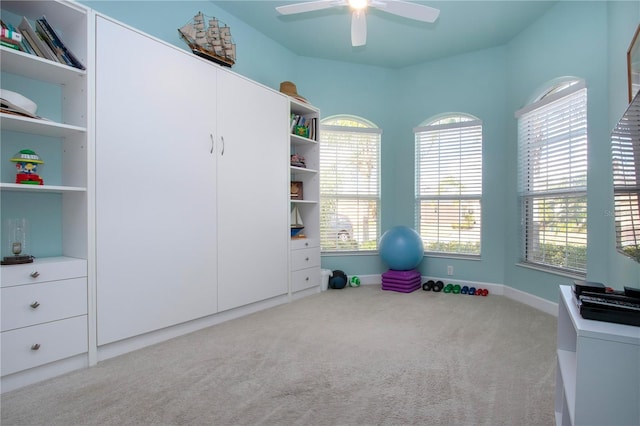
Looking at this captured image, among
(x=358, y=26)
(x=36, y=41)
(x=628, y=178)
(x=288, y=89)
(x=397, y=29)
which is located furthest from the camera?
(x=288, y=89)

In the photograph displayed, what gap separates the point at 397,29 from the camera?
12.3 feet

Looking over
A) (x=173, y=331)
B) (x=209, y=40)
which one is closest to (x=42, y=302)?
(x=173, y=331)

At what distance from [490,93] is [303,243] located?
2813mm

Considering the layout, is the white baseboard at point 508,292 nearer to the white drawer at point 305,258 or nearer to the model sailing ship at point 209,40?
the white drawer at point 305,258

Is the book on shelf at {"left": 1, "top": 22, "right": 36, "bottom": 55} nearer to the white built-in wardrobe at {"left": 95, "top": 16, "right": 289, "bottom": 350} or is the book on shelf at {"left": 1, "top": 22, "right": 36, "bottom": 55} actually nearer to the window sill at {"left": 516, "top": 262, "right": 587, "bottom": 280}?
the white built-in wardrobe at {"left": 95, "top": 16, "right": 289, "bottom": 350}

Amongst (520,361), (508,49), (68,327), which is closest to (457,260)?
(520,361)

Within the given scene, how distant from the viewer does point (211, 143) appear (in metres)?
2.87

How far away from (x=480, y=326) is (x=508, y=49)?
3.12m

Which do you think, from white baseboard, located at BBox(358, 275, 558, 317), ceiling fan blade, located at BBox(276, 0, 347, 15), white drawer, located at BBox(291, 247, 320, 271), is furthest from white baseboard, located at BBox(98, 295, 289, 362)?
ceiling fan blade, located at BBox(276, 0, 347, 15)

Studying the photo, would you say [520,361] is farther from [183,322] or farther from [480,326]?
[183,322]

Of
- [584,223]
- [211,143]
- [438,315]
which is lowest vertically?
[438,315]

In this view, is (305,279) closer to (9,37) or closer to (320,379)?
(320,379)

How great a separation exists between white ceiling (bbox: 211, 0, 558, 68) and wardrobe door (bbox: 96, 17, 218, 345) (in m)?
1.22

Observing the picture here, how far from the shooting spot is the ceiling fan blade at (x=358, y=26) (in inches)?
105
